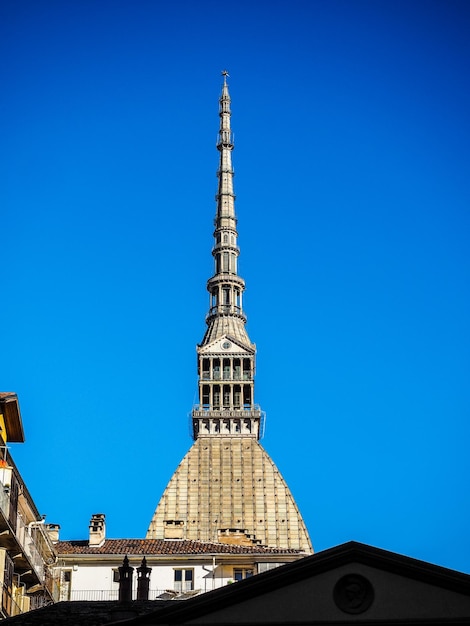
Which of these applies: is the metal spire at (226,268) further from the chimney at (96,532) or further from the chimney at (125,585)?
the chimney at (125,585)

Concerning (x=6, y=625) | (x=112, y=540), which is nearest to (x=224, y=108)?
(x=112, y=540)

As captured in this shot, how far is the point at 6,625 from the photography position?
144 feet

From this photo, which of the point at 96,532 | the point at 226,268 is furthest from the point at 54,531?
the point at 226,268

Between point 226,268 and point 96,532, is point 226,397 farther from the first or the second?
point 96,532

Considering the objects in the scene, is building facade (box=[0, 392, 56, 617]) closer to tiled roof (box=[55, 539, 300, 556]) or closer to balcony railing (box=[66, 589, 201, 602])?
balcony railing (box=[66, 589, 201, 602])

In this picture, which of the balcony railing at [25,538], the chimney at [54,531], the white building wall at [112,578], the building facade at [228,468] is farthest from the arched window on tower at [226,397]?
the balcony railing at [25,538]

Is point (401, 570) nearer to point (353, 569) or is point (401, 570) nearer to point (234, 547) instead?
point (353, 569)

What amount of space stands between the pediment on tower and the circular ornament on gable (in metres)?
103

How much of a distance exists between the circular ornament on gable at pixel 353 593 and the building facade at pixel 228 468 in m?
89.3

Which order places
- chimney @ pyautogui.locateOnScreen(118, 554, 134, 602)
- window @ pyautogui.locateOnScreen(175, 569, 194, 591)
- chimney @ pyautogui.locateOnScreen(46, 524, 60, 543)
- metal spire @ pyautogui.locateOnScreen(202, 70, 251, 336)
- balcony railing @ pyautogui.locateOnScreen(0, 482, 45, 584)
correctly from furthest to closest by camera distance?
metal spire @ pyautogui.locateOnScreen(202, 70, 251, 336), chimney @ pyautogui.locateOnScreen(46, 524, 60, 543), window @ pyautogui.locateOnScreen(175, 569, 194, 591), balcony railing @ pyautogui.locateOnScreen(0, 482, 45, 584), chimney @ pyautogui.locateOnScreen(118, 554, 134, 602)

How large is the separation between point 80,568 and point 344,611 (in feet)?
108

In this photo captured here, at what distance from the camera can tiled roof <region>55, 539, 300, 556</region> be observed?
70.1m

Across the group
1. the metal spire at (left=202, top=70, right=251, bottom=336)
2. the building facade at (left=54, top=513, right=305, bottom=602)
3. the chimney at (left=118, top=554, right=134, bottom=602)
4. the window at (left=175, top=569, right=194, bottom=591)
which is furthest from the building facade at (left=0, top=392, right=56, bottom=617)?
the metal spire at (left=202, top=70, right=251, bottom=336)

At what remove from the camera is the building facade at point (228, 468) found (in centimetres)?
13250
